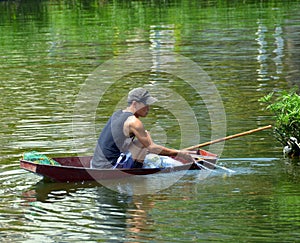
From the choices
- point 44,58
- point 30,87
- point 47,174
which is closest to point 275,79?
point 30,87

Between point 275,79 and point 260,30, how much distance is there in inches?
377

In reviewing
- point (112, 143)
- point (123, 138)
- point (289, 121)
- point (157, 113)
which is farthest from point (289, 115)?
point (157, 113)

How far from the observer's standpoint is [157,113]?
17328 millimetres

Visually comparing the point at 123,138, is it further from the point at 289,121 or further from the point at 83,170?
the point at 289,121

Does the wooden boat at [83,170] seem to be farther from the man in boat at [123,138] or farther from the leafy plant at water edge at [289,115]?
the leafy plant at water edge at [289,115]

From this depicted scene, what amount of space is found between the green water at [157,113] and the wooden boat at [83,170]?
13 centimetres

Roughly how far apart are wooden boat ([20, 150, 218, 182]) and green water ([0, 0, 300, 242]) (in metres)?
0.13

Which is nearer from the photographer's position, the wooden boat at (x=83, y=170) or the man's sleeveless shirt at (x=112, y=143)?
the wooden boat at (x=83, y=170)

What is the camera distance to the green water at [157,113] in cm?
1014

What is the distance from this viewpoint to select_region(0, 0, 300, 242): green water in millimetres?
10141

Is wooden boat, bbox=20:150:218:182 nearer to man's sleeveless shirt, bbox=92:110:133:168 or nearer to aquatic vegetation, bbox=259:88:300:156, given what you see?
man's sleeveless shirt, bbox=92:110:133:168

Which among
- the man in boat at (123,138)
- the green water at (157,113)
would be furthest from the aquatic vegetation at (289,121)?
the man in boat at (123,138)

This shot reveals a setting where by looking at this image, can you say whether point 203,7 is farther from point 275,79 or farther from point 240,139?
point 240,139

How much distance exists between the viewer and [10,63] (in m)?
25.5
